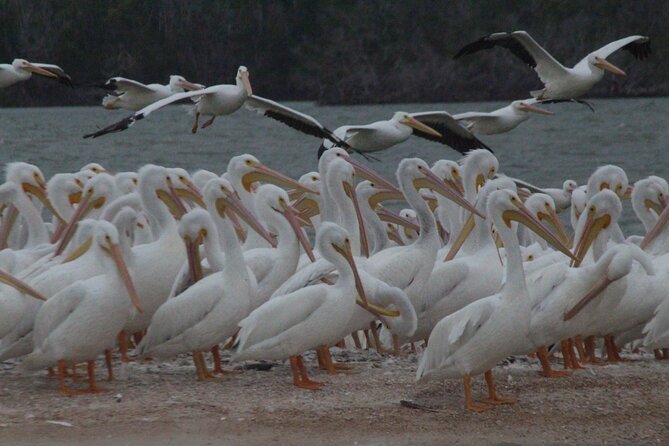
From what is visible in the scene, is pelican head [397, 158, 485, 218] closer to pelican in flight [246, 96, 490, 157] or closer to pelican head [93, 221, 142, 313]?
pelican in flight [246, 96, 490, 157]

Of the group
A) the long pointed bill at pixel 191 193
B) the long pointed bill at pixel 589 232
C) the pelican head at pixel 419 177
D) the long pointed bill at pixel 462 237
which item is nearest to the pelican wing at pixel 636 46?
the pelican head at pixel 419 177

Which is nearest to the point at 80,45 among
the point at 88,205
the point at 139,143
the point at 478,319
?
the point at 139,143

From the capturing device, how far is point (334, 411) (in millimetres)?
6758

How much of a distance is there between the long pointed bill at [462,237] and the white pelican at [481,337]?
2095 millimetres

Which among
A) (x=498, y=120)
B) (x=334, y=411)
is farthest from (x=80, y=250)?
(x=498, y=120)

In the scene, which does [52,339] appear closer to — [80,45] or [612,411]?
[612,411]

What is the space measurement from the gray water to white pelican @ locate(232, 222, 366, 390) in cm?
1019

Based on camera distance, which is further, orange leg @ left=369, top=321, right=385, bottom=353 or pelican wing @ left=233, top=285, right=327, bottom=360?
orange leg @ left=369, top=321, right=385, bottom=353

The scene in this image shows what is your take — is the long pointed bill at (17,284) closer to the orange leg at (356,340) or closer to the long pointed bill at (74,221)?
the long pointed bill at (74,221)

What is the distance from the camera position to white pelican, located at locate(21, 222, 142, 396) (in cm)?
712

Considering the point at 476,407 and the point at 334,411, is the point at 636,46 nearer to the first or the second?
the point at 476,407

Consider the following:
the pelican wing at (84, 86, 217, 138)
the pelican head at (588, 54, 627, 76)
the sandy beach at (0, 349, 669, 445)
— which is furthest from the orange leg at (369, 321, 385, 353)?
the pelican head at (588, 54, 627, 76)

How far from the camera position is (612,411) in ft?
22.6

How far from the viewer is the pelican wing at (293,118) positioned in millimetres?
11250
